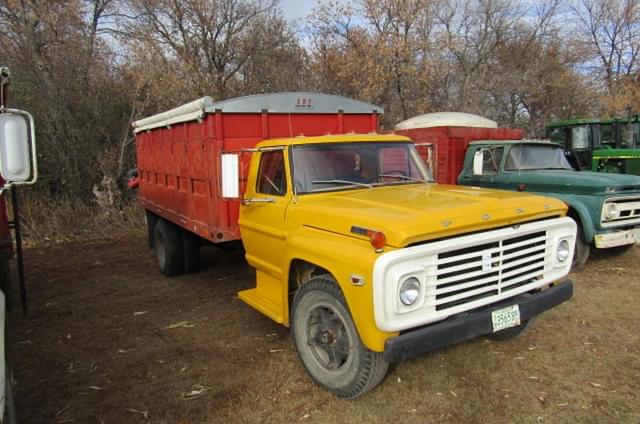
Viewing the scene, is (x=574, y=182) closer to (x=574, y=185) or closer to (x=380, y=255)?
(x=574, y=185)

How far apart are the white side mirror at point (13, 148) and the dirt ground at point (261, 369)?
1999mm

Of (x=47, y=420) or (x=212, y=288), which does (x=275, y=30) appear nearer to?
(x=212, y=288)

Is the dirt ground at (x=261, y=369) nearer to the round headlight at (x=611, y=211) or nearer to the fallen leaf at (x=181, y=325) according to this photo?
the fallen leaf at (x=181, y=325)

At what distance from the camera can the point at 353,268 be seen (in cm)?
324

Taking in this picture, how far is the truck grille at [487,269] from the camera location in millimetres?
3293

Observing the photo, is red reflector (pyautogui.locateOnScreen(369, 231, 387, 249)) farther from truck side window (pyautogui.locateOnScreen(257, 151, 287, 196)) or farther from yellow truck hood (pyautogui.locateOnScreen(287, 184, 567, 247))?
truck side window (pyautogui.locateOnScreen(257, 151, 287, 196))

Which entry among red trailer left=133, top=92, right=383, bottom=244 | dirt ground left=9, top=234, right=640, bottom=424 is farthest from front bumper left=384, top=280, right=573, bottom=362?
red trailer left=133, top=92, right=383, bottom=244

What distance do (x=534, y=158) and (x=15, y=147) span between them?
7.74 meters

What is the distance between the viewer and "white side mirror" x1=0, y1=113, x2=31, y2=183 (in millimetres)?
2615

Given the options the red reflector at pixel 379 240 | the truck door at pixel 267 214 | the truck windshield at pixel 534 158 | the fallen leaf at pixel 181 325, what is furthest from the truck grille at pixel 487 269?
the truck windshield at pixel 534 158

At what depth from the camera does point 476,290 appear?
11.3 ft

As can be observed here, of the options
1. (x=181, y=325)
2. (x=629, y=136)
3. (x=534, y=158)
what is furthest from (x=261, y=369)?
(x=629, y=136)

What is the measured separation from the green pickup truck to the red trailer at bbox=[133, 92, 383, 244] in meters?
2.63

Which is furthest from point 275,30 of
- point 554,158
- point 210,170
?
point 210,170
